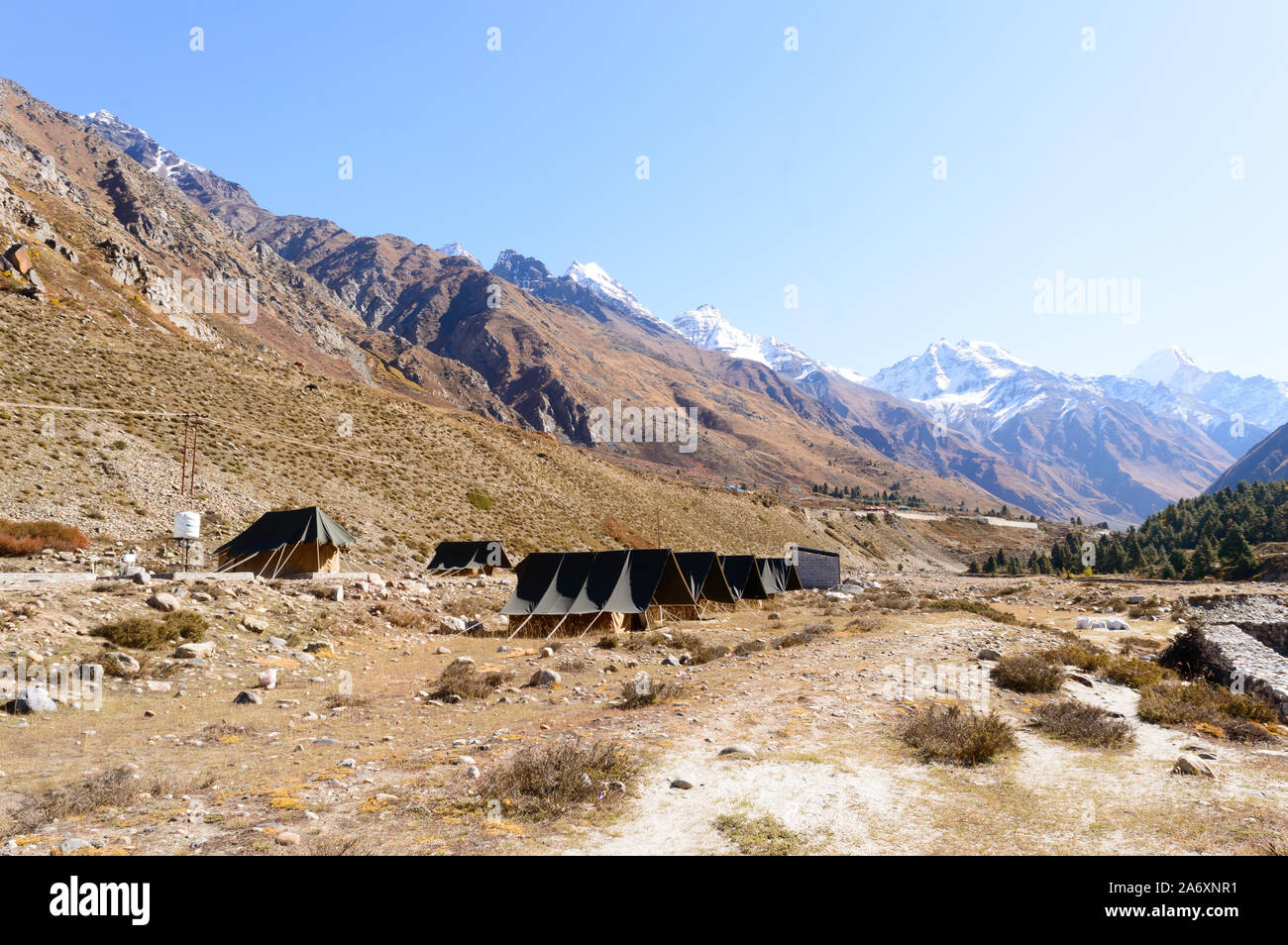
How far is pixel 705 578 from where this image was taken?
2739cm

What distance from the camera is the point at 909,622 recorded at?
24.5m

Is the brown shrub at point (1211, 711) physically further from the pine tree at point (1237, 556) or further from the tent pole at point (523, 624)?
the pine tree at point (1237, 556)

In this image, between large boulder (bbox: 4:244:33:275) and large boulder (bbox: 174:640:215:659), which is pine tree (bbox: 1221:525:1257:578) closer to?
large boulder (bbox: 174:640:215:659)

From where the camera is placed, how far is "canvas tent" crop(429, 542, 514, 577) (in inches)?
1389

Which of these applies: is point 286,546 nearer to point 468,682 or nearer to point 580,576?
point 580,576

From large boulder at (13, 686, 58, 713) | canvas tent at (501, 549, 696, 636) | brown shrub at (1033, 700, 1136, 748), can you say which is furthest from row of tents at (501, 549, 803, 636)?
brown shrub at (1033, 700, 1136, 748)

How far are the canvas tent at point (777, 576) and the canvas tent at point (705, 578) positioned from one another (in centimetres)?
741

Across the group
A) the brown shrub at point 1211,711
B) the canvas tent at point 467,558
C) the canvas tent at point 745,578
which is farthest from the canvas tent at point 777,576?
the brown shrub at point 1211,711

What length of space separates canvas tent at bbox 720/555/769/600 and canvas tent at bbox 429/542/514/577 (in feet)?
45.5

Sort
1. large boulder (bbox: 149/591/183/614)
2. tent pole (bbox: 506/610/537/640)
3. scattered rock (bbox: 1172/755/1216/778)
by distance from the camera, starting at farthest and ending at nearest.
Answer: tent pole (bbox: 506/610/537/640) → large boulder (bbox: 149/591/183/614) → scattered rock (bbox: 1172/755/1216/778)
